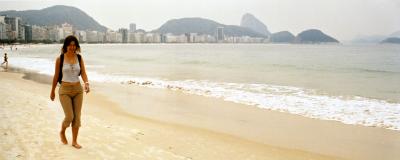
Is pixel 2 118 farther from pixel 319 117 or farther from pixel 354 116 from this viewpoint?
pixel 354 116

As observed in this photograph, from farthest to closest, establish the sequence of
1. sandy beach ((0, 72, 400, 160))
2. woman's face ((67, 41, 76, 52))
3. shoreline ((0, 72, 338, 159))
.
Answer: sandy beach ((0, 72, 400, 160)) < shoreline ((0, 72, 338, 159)) < woman's face ((67, 41, 76, 52))

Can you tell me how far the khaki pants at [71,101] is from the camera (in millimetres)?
5426

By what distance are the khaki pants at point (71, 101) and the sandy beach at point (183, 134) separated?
1.79ft

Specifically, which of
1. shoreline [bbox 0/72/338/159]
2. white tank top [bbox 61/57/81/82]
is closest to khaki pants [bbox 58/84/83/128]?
white tank top [bbox 61/57/81/82]

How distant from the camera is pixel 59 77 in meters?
5.51

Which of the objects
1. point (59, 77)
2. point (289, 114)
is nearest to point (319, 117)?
point (289, 114)

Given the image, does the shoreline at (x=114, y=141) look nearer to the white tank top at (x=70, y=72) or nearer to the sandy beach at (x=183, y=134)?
the sandy beach at (x=183, y=134)

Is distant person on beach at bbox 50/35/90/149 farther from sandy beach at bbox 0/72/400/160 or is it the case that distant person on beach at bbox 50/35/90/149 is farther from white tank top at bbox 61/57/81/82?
sandy beach at bbox 0/72/400/160

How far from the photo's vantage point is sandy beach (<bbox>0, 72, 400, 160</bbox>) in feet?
20.0

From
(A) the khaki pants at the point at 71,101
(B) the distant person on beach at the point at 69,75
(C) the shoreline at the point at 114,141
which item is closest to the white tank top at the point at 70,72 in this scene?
(B) the distant person on beach at the point at 69,75

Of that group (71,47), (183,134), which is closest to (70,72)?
(71,47)

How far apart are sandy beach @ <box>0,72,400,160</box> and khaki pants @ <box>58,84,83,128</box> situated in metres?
0.55

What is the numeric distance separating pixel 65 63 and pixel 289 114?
28.4 ft

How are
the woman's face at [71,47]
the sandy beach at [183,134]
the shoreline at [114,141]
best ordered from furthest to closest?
1. the sandy beach at [183,134]
2. the shoreline at [114,141]
3. the woman's face at [71,47]
